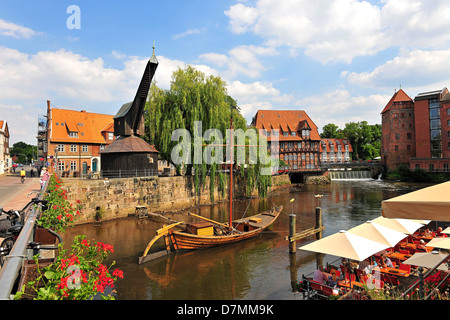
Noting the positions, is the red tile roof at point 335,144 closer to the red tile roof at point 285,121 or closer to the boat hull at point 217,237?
the red tile roof at point 285,121

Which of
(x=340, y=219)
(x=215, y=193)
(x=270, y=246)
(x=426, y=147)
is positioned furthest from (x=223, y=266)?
(x=426, y=147)

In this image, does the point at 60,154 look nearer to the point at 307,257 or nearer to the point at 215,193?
the point at 215,193

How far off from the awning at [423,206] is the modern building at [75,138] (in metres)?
35.8

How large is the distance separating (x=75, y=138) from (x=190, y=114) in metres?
20.5

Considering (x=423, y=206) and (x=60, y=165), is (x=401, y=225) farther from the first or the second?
(x=60, y=165)

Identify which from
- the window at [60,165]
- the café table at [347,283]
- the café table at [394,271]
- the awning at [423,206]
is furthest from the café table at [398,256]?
the window at [60,165]

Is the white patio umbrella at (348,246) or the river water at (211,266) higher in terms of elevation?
the white patio umbrella at (348,246)

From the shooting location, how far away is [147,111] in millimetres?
28172

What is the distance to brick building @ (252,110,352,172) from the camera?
59213 millimetres

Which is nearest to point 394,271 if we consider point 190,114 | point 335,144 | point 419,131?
point 190,114

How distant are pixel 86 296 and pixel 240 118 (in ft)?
91.8

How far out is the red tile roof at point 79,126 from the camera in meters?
37.4
